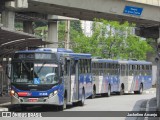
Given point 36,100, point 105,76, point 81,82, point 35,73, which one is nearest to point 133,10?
point 105,76

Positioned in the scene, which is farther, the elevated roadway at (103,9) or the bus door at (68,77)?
the elevated roadway at (103,9)

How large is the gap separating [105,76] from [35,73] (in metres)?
16.7

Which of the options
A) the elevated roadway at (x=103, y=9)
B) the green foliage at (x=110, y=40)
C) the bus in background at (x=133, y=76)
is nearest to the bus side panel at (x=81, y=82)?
the elevated roadway at (x=103, y=9)

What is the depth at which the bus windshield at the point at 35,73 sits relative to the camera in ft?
77.3

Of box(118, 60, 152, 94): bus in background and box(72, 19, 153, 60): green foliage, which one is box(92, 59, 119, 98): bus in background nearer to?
box(118, 60, 152, 94): bus in background

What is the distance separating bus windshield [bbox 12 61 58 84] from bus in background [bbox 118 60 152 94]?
1979 cm

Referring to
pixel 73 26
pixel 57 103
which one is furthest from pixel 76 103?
pixel 73 26

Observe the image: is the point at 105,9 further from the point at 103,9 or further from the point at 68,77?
the point at 68,77

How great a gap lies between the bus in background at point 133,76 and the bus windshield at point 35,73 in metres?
19.8

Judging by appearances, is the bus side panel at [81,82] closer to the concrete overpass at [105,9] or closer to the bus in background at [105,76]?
the bus in background at [105,76]

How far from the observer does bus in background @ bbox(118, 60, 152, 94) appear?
44.1m

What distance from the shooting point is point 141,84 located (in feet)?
155

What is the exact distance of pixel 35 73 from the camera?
23.6 m

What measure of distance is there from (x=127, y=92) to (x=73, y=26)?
107 metres
